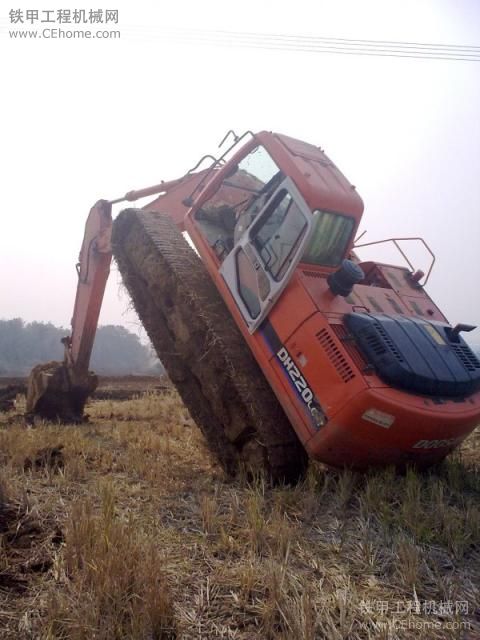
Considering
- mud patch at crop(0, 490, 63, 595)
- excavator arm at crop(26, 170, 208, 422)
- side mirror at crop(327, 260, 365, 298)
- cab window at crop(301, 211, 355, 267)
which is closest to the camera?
mud patch at crop(0, 490, 63, 595)

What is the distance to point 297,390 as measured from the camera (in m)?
4.97

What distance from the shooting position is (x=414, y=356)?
4793mm

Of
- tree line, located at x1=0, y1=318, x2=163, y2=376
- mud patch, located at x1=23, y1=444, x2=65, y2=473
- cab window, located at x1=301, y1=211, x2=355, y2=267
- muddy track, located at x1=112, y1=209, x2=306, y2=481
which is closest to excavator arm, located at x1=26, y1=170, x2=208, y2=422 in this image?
muddy track, located at x1=112, y1=209, x2=306, y2=481

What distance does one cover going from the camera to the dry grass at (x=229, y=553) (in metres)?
2.68

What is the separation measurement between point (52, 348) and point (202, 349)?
4826 cm

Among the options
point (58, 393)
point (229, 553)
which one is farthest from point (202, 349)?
point (58, 393)

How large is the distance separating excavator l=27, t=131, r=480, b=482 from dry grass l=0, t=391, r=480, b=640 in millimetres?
412

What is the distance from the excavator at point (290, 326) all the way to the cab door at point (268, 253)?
0.04 ft

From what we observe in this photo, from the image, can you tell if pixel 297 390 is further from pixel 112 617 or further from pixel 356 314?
pixel 112 617

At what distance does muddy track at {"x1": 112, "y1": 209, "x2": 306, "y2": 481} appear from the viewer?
517 centimetres

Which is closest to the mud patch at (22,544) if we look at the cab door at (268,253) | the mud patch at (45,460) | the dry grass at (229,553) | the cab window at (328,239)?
the dry grass at (229,553)

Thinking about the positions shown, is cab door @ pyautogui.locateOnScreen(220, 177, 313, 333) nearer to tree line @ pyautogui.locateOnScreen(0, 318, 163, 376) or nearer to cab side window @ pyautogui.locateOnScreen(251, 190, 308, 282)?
cab side window @ pyautogui.locateOnScreen(251, 190, 308, 282)

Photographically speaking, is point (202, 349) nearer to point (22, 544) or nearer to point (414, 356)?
point (414, 356)

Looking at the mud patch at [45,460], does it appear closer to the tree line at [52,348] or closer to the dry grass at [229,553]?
the dry grass at [229,553]
